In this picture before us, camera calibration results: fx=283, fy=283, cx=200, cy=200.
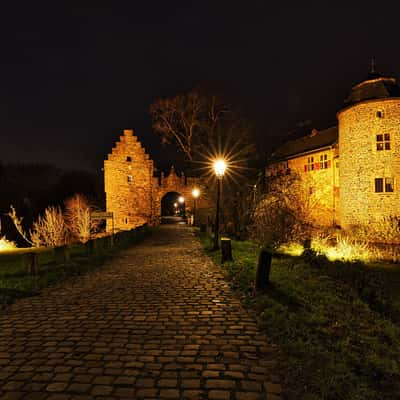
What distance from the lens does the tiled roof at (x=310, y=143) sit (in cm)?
2641

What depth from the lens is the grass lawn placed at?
3.02 metres

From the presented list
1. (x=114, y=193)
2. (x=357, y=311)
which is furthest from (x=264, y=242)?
(x=114, y=193)

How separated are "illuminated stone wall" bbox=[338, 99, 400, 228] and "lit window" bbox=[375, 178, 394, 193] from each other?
183 mm

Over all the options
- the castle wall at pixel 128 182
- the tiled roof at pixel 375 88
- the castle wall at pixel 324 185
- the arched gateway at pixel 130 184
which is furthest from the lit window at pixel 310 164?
the castle wall at pixel 128 182

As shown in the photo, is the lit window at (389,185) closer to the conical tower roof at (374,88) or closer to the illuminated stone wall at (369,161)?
the illuminated stone wall at (369,161)

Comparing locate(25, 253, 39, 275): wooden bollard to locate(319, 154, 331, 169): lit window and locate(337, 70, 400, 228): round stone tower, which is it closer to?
locate(337, 70, 400, 228): round stone tower

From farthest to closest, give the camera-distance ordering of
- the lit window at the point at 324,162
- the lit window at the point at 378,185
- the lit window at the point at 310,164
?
the lit window at the point at 310,164 < the lit window at the point at 324,162 < the lit window at the point at 378,185

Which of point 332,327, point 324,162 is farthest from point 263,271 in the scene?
point 324,162

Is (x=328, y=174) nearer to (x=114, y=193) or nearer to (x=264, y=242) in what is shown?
(x=264, y=242)

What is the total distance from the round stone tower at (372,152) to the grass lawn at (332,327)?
1353 cm

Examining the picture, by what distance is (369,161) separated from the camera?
20.1 meters

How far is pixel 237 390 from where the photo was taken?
9.68 ft

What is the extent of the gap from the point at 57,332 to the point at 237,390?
2.98 metres

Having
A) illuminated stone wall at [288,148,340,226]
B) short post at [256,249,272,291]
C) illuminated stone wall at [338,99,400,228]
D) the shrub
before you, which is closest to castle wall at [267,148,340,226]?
illuminated stone wall at [288,148,340,226]
